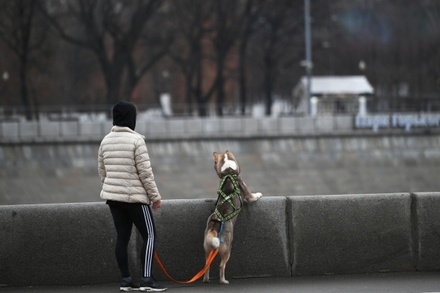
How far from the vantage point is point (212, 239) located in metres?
11.2

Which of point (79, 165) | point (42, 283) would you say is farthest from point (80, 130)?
point (42, 283)

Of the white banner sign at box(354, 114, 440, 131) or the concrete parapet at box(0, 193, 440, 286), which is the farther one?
the white banner sign at box(354, 114, 440, 131)

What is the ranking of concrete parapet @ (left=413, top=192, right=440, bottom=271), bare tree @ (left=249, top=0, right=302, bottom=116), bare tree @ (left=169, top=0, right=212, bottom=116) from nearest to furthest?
concrete parapet @ (left=413, top=192, right=440, bottom=271)
bare tree @ (left=169, top=0, right=212, bottom=116)
bare tree @ (left=249, top=0, right=302, bottom=116)

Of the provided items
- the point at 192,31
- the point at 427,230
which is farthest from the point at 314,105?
the point at 427,230

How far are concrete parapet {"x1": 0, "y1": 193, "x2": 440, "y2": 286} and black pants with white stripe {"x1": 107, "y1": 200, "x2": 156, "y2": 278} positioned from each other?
0.82 m

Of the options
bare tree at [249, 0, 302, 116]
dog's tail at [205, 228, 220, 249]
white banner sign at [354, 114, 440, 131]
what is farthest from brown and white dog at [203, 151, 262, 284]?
bare tree at [249, 0, 302, 116]

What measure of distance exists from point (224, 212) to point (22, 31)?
153 ft

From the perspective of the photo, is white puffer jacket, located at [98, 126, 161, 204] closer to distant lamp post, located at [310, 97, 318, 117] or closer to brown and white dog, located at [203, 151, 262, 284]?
brown and white dog, located at [203, 151, 262, 284]

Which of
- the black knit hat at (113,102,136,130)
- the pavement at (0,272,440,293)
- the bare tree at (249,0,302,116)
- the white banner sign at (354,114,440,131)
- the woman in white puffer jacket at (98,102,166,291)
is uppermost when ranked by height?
the bare tree at (249,0,302,116)

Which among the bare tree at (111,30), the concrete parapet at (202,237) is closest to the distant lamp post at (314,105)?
the bare tree at (111,30)

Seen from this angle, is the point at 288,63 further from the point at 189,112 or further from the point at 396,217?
the point at 396,217

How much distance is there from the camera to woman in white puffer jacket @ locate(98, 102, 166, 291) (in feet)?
35.0

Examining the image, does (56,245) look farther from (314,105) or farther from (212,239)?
(314,105)

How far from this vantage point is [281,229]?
12.0m
